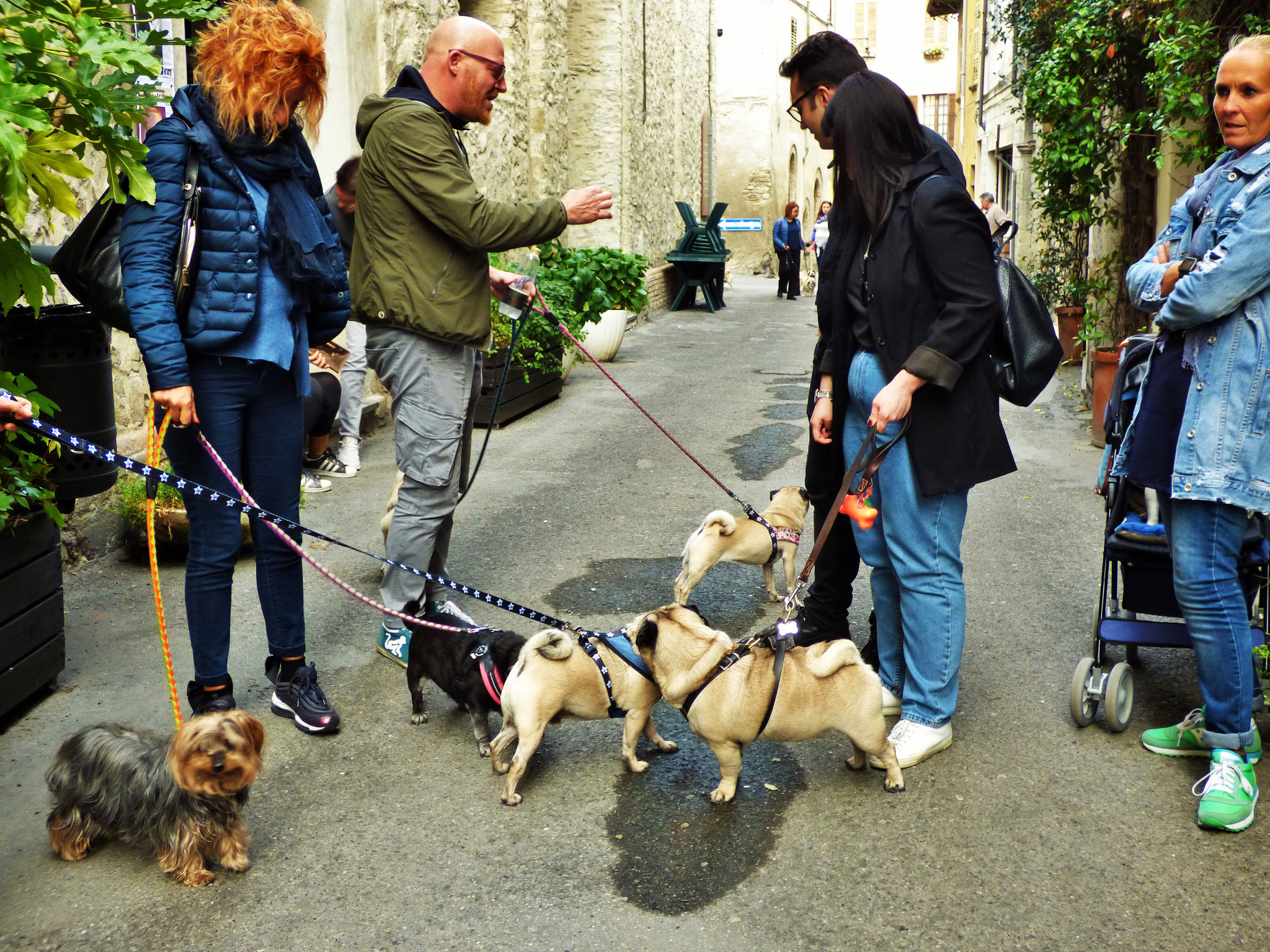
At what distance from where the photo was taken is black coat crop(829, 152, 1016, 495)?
316cm

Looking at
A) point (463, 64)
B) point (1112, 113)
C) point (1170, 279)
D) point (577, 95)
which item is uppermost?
point (577, 95)

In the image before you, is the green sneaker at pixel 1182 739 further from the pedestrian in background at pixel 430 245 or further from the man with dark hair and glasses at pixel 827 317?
the pedestrian in background at pixel 430 245

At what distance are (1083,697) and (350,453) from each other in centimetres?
508

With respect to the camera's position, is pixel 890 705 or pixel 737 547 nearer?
pixel 890 705

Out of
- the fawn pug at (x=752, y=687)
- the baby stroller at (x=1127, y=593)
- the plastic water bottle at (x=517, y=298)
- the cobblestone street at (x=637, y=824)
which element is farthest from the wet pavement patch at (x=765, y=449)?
the fawn pug at (x=752, y=687)

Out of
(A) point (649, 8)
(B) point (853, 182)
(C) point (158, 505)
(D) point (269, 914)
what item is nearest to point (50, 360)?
(C) point (158, 505)

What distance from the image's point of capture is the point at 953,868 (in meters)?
2.99

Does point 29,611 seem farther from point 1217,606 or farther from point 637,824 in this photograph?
point 1217,606

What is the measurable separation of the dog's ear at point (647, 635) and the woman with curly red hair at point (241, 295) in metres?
1.21

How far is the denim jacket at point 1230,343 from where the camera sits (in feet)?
9.68

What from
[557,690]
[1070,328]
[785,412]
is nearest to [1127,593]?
[557,690]

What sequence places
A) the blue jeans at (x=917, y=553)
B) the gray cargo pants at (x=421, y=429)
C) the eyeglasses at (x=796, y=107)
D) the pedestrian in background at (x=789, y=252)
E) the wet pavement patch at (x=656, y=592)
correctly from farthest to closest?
the pedestrian in background at (x=789, y=252) < the wet pavement patch at (x=656, y=592) < the gray cargo pants at (x=421, y=429) < the eyeglasses at (x=796, y=107) < the blue jeans at (x=917, y=553)

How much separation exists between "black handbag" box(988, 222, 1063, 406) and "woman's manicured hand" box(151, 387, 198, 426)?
2.32 m

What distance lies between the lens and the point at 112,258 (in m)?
3.31
